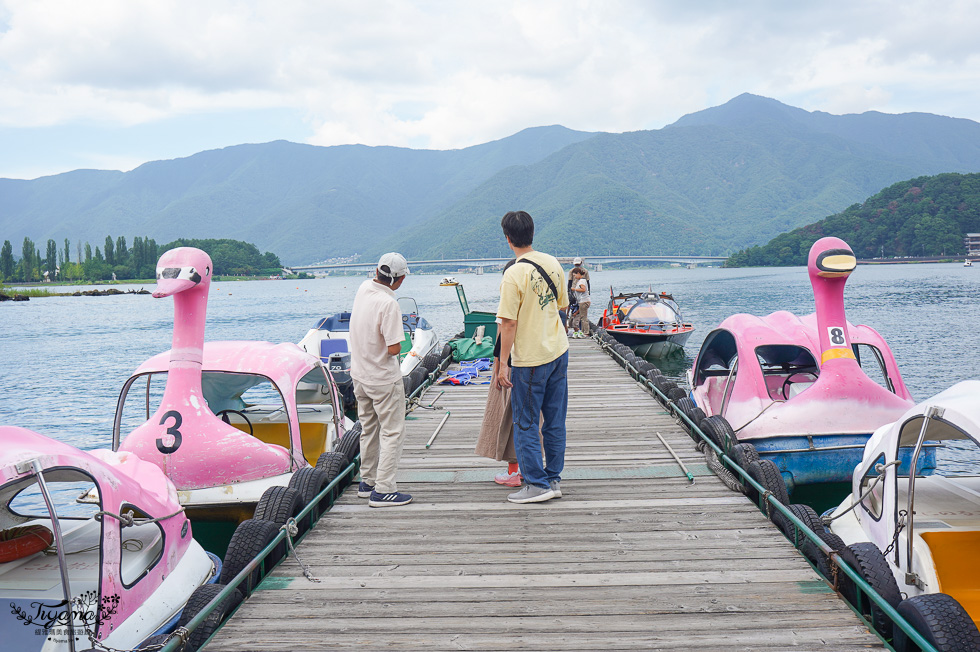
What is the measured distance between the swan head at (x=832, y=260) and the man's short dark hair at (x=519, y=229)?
14.3ft

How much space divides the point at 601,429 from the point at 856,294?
2219 inches

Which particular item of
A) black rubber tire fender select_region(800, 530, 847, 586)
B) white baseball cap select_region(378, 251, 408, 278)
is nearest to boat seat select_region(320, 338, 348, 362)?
white baseball cap select_region(378, 251, 408, 278)

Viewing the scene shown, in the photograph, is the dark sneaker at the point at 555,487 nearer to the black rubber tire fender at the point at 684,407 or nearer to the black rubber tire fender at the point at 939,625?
the black rubber tire fender at the point at 939,625

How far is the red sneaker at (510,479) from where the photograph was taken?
19.7ft

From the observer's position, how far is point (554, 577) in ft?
13.8

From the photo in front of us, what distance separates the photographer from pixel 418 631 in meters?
3.62

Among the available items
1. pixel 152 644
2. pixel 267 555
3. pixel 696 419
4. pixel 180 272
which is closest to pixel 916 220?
pixel 696 419

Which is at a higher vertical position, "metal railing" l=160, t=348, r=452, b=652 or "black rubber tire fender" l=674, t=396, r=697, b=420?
"black rubber tire fender" l=674, t=396, r=697, b=420

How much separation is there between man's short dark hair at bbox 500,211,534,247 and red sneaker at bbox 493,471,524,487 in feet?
7.27

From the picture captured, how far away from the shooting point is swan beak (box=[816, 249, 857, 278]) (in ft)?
25.3

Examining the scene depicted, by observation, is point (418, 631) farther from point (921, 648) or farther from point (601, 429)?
point (601, 429)

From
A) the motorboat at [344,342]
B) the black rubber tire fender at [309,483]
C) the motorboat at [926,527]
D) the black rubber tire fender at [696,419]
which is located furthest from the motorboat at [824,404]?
the motorboat at [344,342]

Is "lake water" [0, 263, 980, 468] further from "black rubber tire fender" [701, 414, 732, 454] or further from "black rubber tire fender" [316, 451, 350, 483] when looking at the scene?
"black rubber tire fender" [316, 451, 350, 483]

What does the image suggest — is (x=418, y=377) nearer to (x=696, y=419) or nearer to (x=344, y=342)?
(x=344, y=342)
